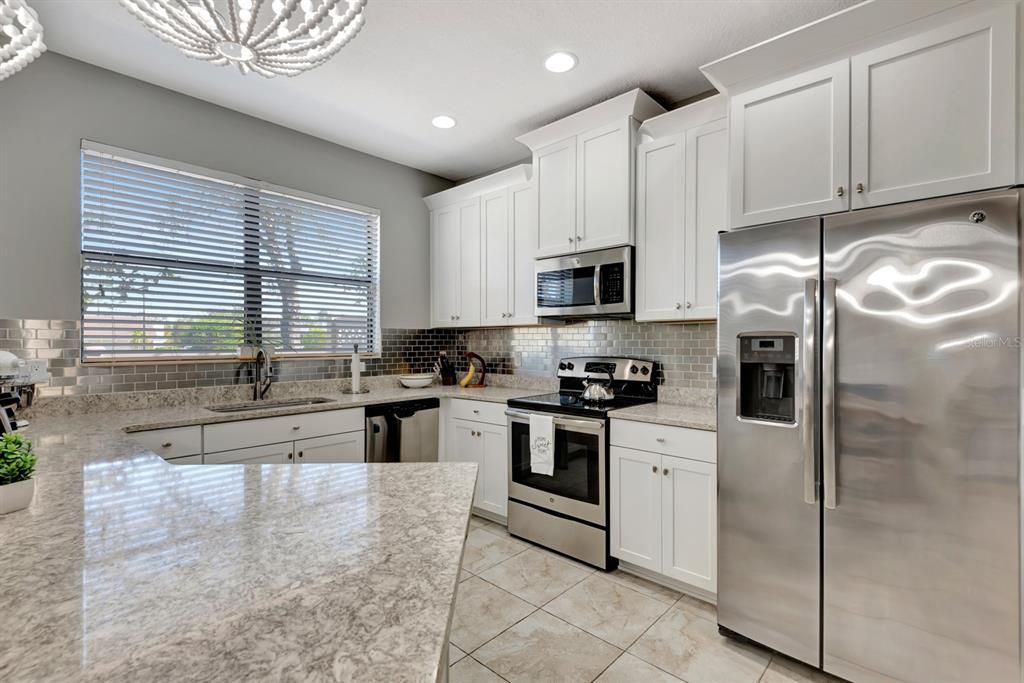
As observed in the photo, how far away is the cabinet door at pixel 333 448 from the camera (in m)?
2.88

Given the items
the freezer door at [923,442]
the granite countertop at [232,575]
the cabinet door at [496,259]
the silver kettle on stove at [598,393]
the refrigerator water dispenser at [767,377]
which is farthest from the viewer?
the cabinet door at [496,259]

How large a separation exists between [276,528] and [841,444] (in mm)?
1877

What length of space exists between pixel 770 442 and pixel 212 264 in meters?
3.23

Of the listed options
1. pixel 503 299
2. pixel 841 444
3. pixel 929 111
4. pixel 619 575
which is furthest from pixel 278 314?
pixel 929 111

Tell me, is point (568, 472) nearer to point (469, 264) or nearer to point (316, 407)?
point (316, 407)

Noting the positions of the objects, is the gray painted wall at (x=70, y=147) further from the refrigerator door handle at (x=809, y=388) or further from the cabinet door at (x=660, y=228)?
the refrigerator door handle at (x=809, y=388)

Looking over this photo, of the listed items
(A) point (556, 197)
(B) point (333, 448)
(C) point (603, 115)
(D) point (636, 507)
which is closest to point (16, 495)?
(B) point (333, 448)

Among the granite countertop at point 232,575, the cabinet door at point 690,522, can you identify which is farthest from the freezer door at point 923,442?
the granite countertop at point 232,575

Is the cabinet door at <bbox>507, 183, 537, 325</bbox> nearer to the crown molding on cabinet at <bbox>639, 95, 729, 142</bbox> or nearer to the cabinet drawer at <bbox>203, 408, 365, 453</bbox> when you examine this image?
the crown molding on cabinet at <bbox>639, 95, 729, 142</bbox>

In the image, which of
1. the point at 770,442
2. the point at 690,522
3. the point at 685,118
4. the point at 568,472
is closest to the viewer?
the point at 770,442

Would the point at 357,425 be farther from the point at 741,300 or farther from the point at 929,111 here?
the point at 929,111

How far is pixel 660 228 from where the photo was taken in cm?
272

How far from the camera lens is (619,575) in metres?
2.64

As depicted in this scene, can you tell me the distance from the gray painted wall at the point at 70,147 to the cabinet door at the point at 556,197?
5.38 feet
